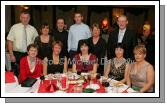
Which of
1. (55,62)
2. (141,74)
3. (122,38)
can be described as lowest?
(141,74)

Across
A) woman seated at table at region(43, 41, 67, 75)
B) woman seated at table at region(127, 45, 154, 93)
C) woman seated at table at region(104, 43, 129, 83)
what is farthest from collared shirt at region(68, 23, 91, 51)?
woman seated at table at region(127, 45, 154, 93)

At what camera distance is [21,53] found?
343 centimetres

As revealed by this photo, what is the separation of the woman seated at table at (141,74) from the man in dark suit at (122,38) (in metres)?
0.12

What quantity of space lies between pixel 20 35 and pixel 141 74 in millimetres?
1365

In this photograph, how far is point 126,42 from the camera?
3.39 metres

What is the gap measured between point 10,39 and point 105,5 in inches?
41.8

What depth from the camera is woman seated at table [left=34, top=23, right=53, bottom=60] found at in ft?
11.2

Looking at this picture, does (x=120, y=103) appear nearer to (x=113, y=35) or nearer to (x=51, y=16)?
(x=113, y=35)

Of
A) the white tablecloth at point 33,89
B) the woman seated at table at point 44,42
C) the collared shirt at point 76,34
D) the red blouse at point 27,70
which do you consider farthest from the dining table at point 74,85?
the collared shirt at point 76,34

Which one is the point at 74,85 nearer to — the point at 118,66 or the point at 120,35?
the point at 118,66

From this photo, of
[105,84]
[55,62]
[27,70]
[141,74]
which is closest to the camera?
[105,84]

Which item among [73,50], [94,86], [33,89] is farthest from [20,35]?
[94,86]

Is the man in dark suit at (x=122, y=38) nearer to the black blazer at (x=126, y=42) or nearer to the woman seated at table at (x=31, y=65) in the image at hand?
the black blazer at (x=126, y=42)

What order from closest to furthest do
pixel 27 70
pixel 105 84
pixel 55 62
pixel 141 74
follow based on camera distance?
pixel 105 84 → pixel 141 74 → pixel 27 70 → pixel 55 62
